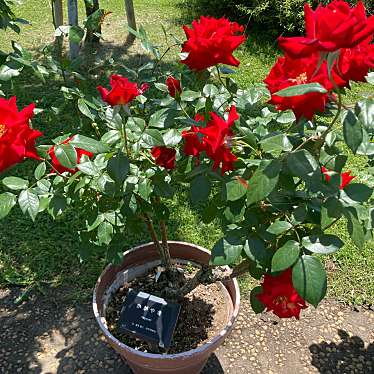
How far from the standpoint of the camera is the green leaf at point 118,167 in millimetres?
1178

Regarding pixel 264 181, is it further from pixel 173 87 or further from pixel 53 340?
pixel 53 340

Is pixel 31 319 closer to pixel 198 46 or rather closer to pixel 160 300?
pixel 160 300

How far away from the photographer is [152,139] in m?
1.24

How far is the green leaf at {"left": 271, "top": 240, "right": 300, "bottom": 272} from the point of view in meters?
1.09

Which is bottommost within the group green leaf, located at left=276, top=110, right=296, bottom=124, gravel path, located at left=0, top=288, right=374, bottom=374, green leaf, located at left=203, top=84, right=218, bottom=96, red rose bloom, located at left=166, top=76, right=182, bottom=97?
gravel path, located at left=0, top=288, right=374, bottom=374

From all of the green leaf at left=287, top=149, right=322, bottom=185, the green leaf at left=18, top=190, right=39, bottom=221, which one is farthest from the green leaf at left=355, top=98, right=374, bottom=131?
the green leaf at left=18, top=190, right=39, bottom=221

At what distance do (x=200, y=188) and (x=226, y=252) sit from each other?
0.61 feet

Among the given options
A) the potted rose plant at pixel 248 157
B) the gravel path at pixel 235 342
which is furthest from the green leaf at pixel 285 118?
the gravel path at pixel 235 342

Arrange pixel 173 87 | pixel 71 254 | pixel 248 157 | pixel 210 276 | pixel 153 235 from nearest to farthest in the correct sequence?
1. pixel 248 157
2. pixel 173 87
3. pixel 210 276
4. pixel 153 235
5. pixel 71 254

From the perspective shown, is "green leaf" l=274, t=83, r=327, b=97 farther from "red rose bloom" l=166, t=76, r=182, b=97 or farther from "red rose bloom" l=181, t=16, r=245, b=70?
"red rose bloom" l=166, t=76, r=182, b=97

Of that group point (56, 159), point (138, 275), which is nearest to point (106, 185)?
point (56, 159)

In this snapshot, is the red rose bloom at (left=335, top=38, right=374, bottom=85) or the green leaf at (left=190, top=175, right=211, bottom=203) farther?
the green leaf at (left=190, top=175, right=211, bottom=203)

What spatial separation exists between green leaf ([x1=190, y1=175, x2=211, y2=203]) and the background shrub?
13.2 feet

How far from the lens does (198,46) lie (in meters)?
1.28
